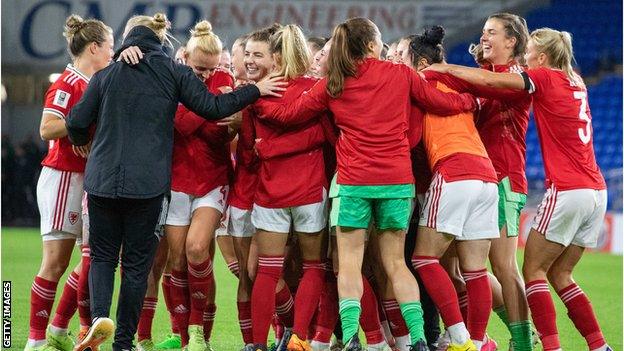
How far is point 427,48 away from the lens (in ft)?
20.0

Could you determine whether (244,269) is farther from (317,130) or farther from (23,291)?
(23,291)

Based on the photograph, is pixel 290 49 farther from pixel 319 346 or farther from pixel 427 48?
pixel 319 346

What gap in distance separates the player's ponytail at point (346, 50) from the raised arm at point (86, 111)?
133 centimetres

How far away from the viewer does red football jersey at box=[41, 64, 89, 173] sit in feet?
20.3

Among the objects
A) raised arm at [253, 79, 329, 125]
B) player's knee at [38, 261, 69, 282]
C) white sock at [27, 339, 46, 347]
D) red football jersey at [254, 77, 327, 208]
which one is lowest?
white sock at [27, 339, 46, 347]

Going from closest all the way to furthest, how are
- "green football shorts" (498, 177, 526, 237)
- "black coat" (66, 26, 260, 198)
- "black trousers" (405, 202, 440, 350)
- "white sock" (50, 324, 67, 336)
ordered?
"black coat" (66, 26, 260, 198) → "green football shorts" (498, 177, 526, 237) → "white sock" (50, 324, 67, 336) → "black trousers" (405, 202, 440, 350)

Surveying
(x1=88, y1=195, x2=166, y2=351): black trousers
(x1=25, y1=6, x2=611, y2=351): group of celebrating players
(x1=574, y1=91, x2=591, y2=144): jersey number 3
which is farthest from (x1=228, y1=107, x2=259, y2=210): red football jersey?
(x1=574, y1=91, x2=591, y2=144): jersey number 3

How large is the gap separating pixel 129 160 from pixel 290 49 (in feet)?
3.93

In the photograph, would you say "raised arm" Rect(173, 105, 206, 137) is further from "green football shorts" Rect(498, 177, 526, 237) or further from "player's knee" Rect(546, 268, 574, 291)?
"player's knee" Rect(546, 268, 574, 291)

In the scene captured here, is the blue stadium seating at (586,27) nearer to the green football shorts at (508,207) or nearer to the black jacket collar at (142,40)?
the green football shorts at (508,207)

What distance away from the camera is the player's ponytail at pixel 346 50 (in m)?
5.71

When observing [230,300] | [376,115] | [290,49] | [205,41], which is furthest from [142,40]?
[230,300]

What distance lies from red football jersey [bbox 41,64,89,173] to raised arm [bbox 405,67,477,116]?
6.76 feet

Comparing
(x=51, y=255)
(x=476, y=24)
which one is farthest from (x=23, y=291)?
(x=476, y=24)
